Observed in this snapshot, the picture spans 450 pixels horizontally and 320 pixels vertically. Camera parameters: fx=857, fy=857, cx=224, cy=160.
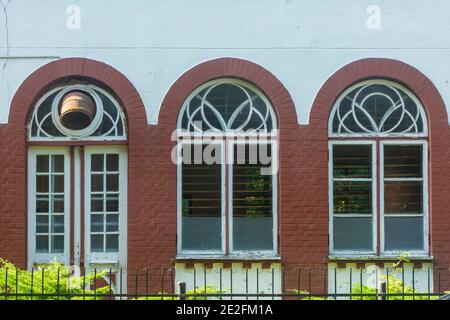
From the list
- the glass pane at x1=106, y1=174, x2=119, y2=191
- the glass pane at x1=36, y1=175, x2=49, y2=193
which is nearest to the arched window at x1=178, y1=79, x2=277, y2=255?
the glass pane at x1=106, y1=174, x2=119, y2=191

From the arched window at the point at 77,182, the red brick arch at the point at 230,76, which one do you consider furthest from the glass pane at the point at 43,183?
the red brick arch at the point at 230,76

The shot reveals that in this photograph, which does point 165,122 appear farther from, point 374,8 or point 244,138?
point 374,8

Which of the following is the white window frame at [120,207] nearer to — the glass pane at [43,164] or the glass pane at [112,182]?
the glass pane at [112,182]

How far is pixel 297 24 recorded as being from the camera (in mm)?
11672

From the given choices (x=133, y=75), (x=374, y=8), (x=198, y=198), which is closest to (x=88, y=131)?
(x=133, y=75)

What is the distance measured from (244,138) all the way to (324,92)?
1250mm

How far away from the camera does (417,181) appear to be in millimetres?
11719

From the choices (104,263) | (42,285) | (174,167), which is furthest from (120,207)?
(42,285)

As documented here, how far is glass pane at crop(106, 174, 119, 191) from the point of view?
11.8 metres

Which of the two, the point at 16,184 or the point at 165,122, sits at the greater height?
the point at 165,122

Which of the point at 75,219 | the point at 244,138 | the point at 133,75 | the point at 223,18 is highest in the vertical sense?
the point at 223,18

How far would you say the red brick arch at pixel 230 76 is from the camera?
11594mm

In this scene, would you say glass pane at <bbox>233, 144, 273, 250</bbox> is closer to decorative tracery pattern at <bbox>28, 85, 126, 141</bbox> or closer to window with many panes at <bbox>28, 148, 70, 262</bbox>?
decorative tracery pattern at <bbox>28, 85, 126, 141</bbox>

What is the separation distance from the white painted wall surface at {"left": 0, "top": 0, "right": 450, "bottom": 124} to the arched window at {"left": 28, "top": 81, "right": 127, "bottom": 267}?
19.5 inches
